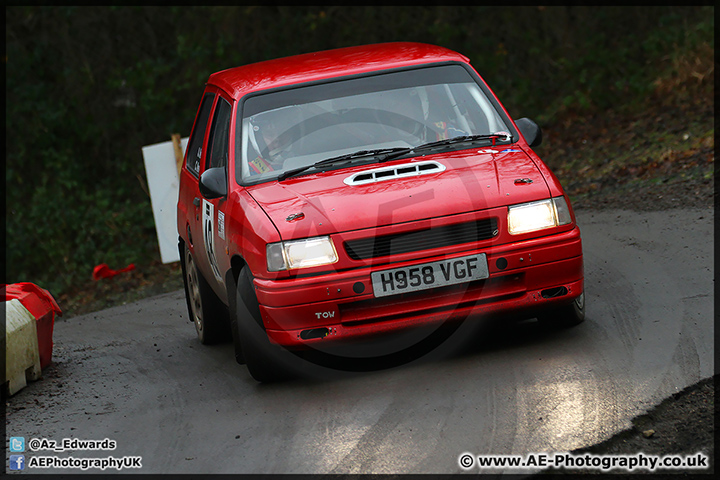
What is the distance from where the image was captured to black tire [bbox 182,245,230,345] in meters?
7.25

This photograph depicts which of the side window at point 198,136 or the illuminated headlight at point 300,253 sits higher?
the side window at point 198,136

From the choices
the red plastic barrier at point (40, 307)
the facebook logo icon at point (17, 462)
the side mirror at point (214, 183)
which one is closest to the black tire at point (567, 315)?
the side mirror at point (214, 183)

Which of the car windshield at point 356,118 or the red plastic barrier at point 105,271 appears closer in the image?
the car windshield at point 356,118

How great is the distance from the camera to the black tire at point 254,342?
557 cm

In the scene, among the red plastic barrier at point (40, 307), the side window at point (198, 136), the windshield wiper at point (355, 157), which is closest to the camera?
the windshield wiper at point (355, 157)

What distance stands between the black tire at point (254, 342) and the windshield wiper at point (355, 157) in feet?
2.25

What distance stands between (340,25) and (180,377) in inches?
558

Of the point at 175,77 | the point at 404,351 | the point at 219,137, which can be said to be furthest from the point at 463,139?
the point at 175,77

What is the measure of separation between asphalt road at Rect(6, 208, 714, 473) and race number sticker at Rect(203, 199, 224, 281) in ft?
2.29

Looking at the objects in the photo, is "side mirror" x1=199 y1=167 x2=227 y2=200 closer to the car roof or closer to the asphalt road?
the car roof

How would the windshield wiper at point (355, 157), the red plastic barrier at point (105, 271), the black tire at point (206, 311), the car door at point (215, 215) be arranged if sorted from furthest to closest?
1. the red plastic barrier at point (105, 271)
2. the black tire at point (206, 311)
3. the car door at point (215, 215)
4. the windshield wiper at point (355, 157)

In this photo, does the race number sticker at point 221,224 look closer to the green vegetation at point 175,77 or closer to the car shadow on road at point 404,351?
the car shadow on road at point 404,351

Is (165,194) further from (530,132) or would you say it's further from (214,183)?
(530,132)

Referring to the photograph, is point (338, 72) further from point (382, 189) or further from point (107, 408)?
point (107, 408)
